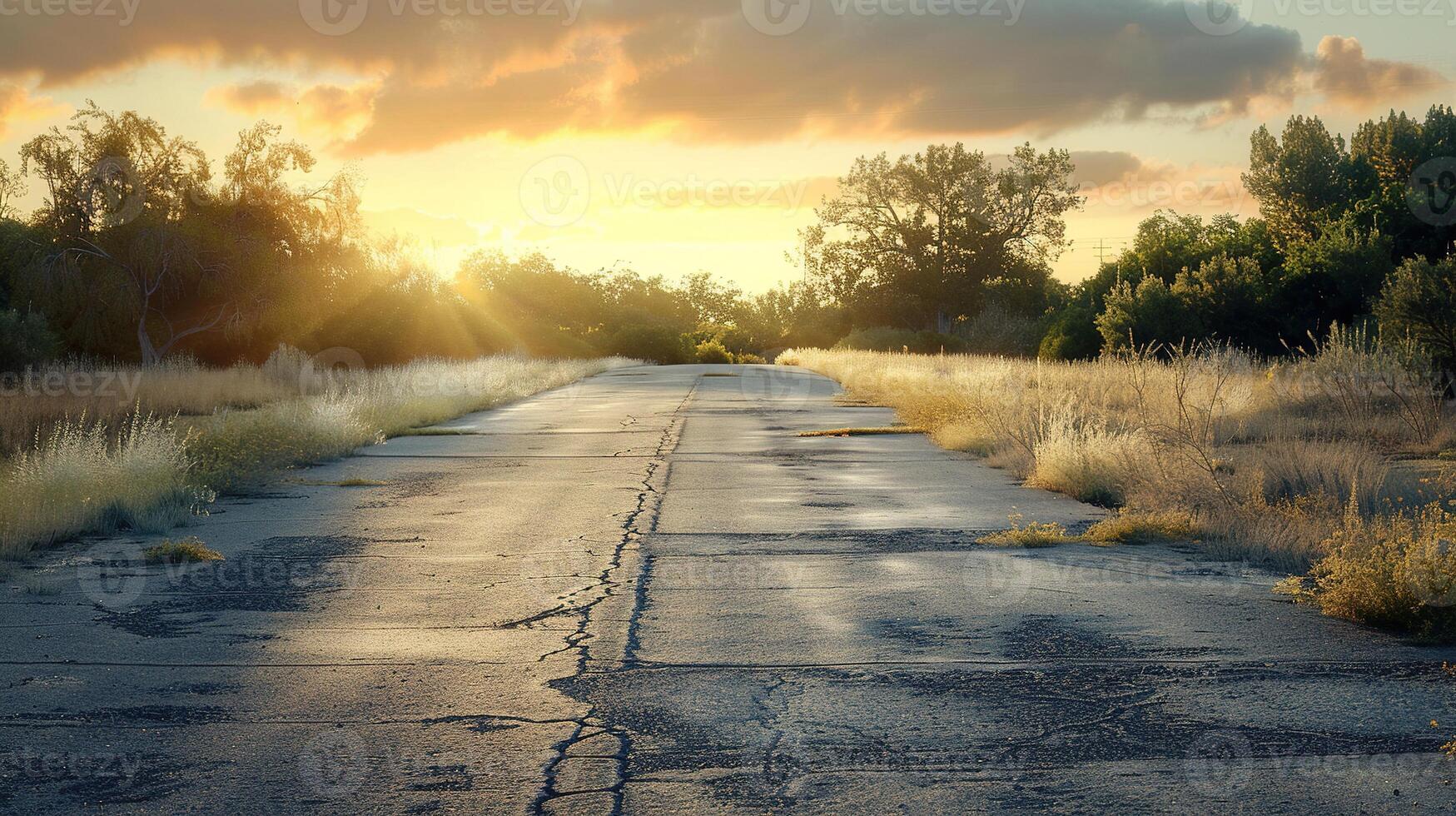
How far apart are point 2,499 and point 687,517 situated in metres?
6.25

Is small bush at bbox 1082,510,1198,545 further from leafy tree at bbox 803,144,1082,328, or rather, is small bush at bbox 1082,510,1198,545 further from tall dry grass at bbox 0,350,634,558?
leafy tree at bbox 803,144,1082,328

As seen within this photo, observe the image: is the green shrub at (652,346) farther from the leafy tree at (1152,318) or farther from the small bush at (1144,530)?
the small bush at (1144,530)

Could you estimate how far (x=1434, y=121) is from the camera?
3688cm

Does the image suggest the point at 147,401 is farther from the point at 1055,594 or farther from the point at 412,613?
the point at 1055,594

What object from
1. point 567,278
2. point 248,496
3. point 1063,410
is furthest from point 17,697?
point 567,278

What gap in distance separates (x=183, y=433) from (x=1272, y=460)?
1550 cm

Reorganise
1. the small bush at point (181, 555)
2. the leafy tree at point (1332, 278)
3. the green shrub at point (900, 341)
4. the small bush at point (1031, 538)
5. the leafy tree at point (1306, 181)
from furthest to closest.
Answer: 1. the green shrub at point (900, 341)
2. the leafy tree at point (1306, 181)
3. the leafy tree at point (1332, 278)
4. the small bush at point (1031, 538)
5. the small bush at point (181, 555)

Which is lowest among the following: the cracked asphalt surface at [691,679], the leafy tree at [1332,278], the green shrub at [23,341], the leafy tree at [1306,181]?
the cracked asphalt surface at [691,679]

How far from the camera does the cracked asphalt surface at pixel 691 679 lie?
4.64 metres

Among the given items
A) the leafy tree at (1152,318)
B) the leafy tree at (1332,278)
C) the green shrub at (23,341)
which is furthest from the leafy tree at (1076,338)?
the green shrub at (23,341)

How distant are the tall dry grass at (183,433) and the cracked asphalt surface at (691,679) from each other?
0.81 metres

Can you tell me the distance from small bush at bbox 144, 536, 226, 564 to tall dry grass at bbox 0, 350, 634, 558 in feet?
3.57

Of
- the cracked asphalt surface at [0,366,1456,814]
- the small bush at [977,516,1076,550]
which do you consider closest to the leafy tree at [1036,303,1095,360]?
the cracked asphalt surface at [0,366,1456,814]

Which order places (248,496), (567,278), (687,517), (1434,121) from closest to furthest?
1. (687,517)
2. (248,496)
3. (1434,121)
4. (567,278)
